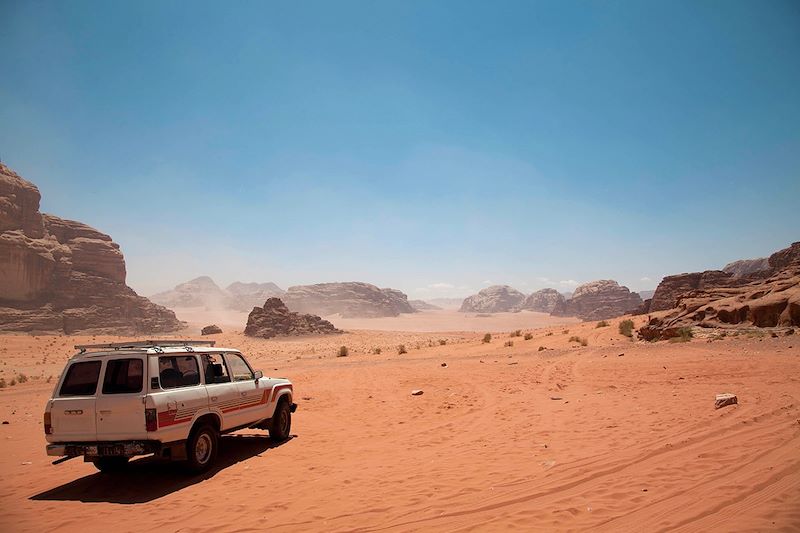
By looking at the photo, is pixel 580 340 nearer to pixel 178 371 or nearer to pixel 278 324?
pixel 178 371

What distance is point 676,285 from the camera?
51.8m

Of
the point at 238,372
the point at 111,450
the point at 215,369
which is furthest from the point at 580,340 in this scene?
the point at 111,450

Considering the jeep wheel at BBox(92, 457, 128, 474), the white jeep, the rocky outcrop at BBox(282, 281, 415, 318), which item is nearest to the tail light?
the white jeep

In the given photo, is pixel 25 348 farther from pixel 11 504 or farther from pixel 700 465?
pixel 700 465

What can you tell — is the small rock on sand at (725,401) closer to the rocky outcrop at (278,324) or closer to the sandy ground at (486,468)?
the sandy ground at (486,468)

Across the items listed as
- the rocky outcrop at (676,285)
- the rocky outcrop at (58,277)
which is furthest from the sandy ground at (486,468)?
the rocky outcrop at (58,277)

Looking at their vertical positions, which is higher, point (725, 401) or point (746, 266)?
point (746, 266)

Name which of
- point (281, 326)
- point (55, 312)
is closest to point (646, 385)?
point (281, 326)

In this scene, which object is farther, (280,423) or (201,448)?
(280,423)

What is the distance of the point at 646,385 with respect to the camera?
14133 millimetres

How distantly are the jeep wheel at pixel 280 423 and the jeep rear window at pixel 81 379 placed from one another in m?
3.86

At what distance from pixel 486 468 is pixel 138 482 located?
19.2 ft

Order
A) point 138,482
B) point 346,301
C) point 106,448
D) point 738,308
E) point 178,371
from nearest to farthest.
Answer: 1. point 106,448
2. point 138,482
3. point 178,371
4. point 738,308
5. point 346,301

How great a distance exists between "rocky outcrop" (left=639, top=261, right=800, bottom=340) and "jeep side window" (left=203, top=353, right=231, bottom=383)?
23951 millimetres
